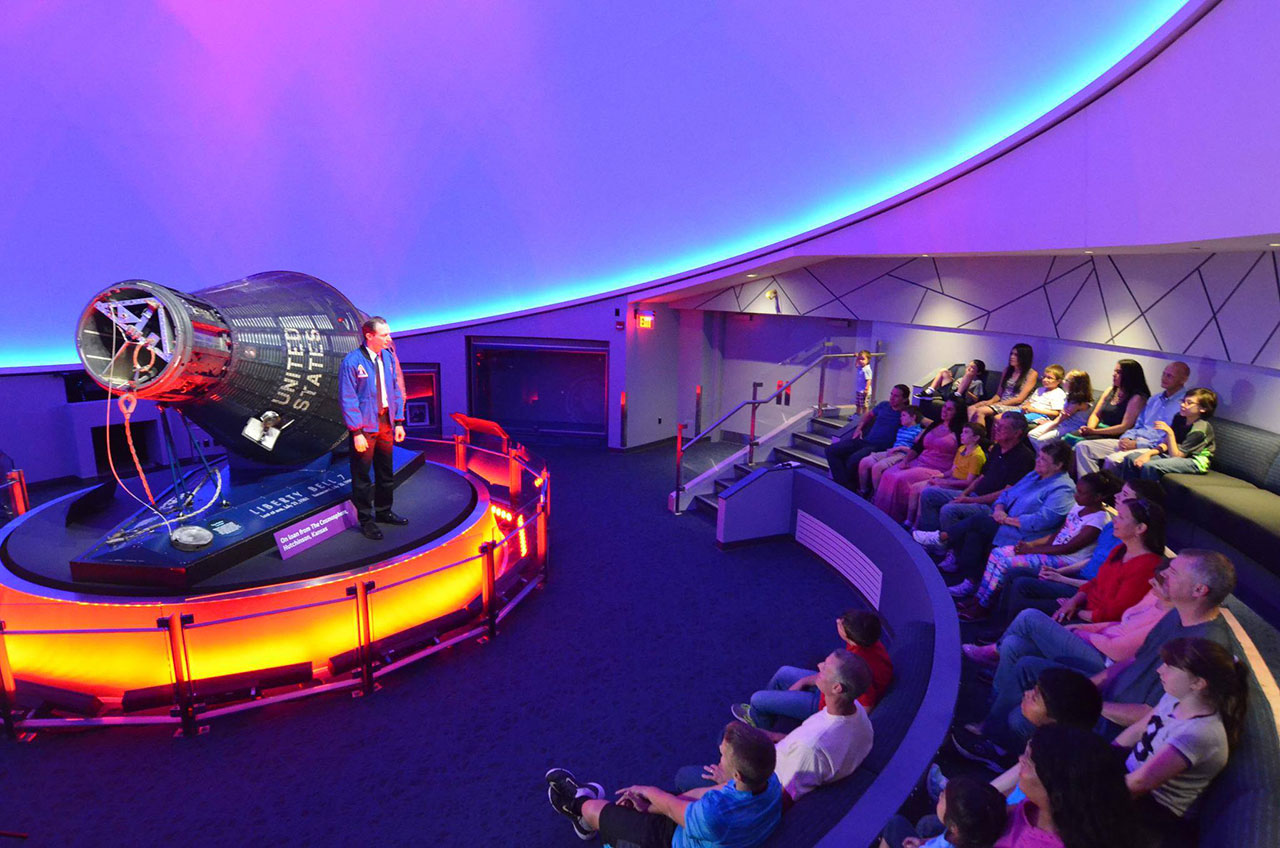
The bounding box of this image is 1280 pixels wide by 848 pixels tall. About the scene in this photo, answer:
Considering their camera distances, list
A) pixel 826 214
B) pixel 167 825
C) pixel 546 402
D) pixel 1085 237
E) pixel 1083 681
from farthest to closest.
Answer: pixel 546 402 < pixel 826 214 < pixel 1085 237 < pixel 167 825 < pixel 1083 681

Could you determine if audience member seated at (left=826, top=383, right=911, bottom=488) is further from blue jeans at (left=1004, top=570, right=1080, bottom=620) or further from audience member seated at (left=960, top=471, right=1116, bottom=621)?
blue jeans at (left=1004, top=570, right=1080, bottom=620)

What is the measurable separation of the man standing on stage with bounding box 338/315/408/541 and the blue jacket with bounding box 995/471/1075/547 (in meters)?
4.79

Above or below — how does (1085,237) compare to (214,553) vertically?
above

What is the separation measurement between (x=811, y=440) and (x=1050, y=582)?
4361mm

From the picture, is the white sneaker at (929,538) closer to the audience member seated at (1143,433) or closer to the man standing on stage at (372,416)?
the audience member seated at (1143,433)

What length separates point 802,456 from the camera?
814 centimetres

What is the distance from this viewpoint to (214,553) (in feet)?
14.7

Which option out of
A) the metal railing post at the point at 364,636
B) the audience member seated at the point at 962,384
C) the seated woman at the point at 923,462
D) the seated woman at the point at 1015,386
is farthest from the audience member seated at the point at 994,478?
the metal railing post at the point at 364,636

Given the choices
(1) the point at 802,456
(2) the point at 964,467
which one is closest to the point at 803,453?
(1) the point at 802,456

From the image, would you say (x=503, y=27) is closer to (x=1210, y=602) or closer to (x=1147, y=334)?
(x=1147, y=334)

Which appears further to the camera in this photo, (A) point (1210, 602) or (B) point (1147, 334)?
(B) point (1147, 334)

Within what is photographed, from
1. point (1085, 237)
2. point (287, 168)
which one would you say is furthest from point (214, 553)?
point (287, 168)

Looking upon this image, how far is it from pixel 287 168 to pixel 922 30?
8870mm

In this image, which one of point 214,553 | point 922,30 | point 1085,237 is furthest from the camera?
point 922,30
